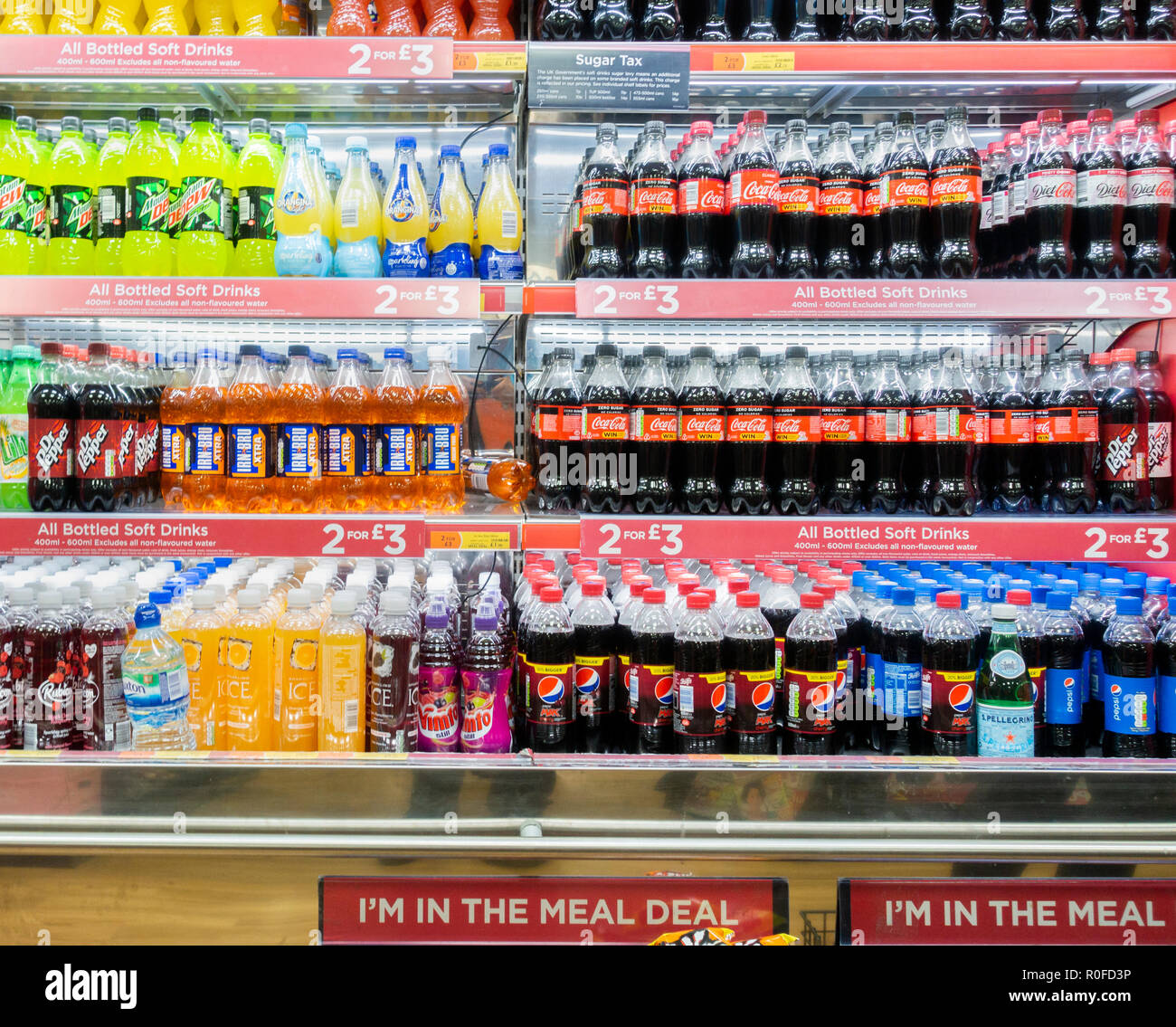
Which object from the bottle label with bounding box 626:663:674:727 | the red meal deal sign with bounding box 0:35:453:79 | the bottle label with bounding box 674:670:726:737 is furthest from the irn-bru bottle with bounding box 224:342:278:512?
the bottle label with bounding box 674:670:726:737

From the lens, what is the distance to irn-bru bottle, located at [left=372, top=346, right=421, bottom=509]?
2018mm

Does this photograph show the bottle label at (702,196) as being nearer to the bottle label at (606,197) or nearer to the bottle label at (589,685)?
the bottle label at (606,197)

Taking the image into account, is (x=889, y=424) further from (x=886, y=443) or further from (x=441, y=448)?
(x=441, y=448)

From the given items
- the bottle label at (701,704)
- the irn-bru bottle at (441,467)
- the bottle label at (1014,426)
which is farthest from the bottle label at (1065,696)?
the irn-bru bottle at (441,467)

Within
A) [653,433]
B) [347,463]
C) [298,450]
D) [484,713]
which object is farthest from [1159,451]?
[298,450]

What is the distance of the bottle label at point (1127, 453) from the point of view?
1959 millimetres

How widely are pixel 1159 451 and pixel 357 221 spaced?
6.69 feet

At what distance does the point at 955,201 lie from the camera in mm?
1977

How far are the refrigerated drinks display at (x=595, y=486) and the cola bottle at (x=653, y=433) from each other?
11 millimetres

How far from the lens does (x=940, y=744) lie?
1.89 metres

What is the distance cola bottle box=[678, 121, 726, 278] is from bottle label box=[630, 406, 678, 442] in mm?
360
